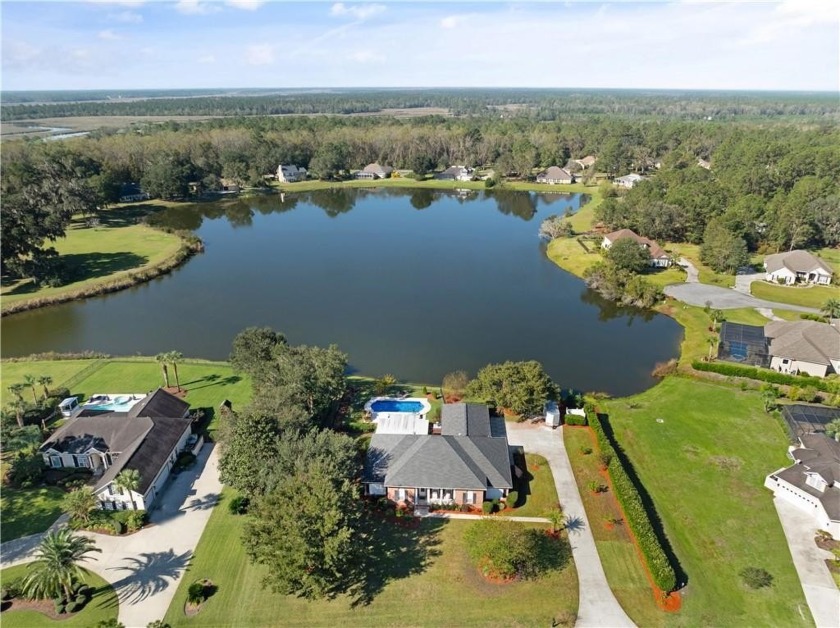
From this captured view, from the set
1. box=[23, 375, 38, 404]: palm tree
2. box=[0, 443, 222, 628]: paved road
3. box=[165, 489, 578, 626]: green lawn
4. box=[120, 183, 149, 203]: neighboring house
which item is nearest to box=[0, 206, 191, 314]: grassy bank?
box=[120, 183, 149, 203]: neighboring house

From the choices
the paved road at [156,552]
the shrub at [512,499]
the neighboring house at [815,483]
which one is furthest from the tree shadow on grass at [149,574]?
the neighboring house at [815,483]

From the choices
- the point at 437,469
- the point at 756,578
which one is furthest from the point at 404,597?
the point at 756,578

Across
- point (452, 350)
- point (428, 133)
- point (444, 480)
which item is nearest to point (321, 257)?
point (452, 350)


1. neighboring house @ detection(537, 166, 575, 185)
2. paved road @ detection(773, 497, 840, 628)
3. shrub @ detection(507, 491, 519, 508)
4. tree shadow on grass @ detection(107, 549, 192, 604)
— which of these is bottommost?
paved road @ detection(773, 497, 840, 628)

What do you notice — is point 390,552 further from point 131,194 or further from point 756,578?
point 131,194

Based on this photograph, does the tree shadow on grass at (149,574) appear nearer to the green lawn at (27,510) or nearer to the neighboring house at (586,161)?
the green lawn at (27,510)

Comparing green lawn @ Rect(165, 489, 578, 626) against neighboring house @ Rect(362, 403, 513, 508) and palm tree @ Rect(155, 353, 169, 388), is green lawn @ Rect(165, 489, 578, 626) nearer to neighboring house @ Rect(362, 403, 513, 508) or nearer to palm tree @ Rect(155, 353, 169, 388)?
neighboring house @ Rect(362, 403, 513, 508)
